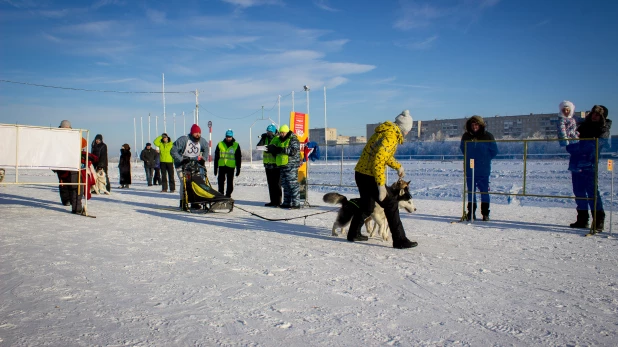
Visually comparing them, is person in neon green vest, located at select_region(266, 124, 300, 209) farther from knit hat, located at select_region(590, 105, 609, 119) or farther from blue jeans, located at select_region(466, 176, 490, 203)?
knit hat, located at select_region(590, 105, 609, 119)

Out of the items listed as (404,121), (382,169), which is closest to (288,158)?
(404,121)

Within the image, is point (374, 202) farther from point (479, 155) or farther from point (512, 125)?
point (512, 125)

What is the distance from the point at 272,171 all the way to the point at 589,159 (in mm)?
6182

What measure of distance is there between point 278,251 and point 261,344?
8.65 ft

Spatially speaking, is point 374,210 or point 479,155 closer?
point 374,210

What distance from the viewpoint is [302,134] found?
1148cm

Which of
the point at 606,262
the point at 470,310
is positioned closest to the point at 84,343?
the point at 470,310

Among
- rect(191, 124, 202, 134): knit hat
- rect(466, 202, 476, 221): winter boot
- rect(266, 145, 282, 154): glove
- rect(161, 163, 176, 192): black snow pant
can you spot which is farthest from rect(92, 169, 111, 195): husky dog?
rect(466, 202, 476, 221): winter boot

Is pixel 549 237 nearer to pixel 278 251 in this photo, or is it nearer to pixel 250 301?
pixel 278 251

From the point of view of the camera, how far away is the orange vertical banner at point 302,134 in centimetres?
1038

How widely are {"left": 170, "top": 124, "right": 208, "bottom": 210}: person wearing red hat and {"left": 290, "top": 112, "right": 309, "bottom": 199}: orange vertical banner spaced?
2.31m

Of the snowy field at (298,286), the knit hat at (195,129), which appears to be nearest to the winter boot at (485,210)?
the snowy field at (298,286)

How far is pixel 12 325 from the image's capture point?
2869 mm

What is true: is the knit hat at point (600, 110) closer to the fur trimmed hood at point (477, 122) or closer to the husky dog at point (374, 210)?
the fur trimmed hood at point (477, 122)
